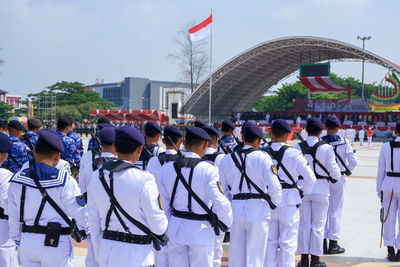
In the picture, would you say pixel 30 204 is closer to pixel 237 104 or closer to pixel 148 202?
pixel 148 202

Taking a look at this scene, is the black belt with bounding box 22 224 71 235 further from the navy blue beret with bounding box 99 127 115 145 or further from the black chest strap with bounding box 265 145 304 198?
the black chest strap with bounding box 265 145 304 198

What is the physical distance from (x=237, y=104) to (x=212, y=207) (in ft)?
193

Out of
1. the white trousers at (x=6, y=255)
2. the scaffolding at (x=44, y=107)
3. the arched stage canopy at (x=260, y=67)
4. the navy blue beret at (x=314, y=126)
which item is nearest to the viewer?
the white trousers at (x=6, y=255)

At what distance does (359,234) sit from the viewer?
8.20 metres

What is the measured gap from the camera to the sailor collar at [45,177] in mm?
3543

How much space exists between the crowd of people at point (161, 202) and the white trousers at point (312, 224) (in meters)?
0.01

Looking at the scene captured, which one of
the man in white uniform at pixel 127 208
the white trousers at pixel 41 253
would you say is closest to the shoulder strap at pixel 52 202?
the white trousers at pixel 41 253

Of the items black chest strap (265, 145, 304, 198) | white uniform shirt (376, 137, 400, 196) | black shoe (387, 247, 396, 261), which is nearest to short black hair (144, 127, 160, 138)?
black chest strap (265, 145, 304, 198)

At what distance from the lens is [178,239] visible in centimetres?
413

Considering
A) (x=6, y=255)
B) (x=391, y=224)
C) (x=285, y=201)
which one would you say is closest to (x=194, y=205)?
(x=285, y=201)

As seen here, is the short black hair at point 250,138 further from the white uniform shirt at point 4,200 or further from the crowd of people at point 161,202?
the white uniform shirt at point 4,200

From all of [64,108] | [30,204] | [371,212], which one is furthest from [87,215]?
[64,108]

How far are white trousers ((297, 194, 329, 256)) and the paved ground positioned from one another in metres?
0.49

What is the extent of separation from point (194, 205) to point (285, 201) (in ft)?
5.50
